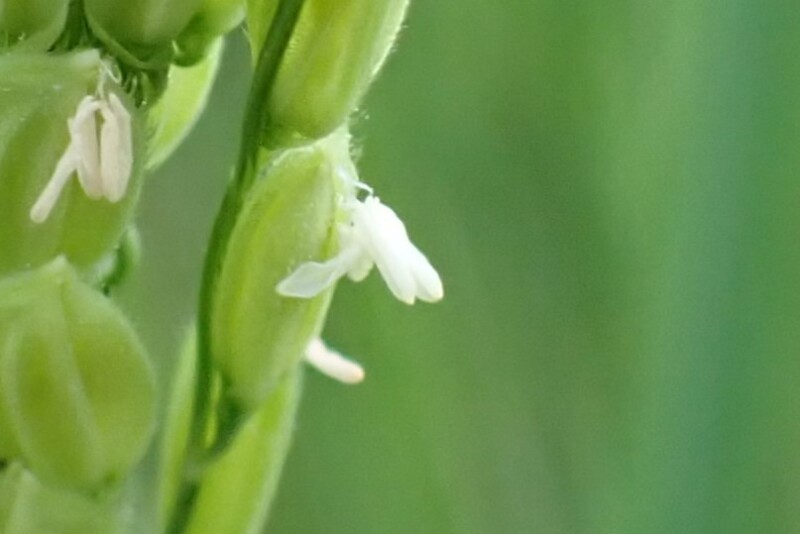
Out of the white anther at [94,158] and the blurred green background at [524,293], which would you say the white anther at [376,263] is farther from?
the blurred green background at [524,293]

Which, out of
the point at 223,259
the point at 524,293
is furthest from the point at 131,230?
the point at 524,293

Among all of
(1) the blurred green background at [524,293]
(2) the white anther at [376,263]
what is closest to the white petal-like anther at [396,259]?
(2) the white anther at [376,263]

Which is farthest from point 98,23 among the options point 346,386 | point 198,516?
point 346,386

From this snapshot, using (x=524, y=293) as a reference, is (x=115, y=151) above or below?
above

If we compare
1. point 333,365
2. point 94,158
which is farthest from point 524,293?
point 94,158

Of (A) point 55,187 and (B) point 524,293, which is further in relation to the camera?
(B) point 524,293

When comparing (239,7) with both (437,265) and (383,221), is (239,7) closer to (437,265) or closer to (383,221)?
(383,221)

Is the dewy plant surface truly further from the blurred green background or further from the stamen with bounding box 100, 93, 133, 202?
the blurred green background

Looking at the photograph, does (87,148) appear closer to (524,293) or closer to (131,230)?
(131,230)
